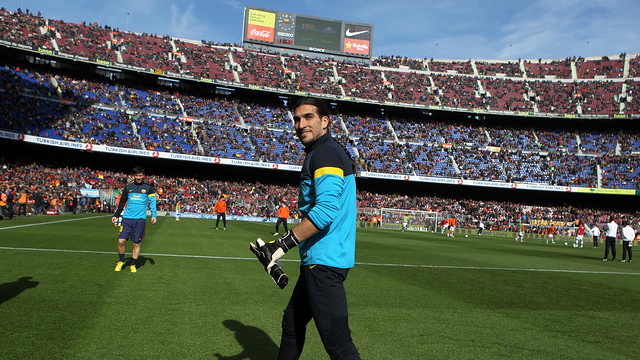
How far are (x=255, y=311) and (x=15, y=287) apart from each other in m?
4.00

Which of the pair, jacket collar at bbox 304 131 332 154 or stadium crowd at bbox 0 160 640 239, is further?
stadium crowd at bbox 0 160 640 239

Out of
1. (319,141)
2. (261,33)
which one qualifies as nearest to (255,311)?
(319,141)

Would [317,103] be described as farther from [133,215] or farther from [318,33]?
[318,33]

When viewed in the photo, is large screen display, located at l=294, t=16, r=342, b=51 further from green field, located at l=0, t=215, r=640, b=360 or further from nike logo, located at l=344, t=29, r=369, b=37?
green field, located at l=0, t=215, r=640, b=360

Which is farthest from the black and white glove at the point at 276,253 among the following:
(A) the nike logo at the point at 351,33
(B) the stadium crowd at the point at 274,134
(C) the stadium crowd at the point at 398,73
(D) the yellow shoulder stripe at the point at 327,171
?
(A) the nike logo at the point at 351,33

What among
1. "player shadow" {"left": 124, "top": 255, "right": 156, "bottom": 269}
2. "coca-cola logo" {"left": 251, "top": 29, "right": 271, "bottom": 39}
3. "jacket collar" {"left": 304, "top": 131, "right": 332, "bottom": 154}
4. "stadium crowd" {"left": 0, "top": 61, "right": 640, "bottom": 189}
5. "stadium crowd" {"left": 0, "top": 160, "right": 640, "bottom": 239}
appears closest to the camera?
"jacket collar" {"left": 304, "top": 131, "right": 332, "bottom": 154}

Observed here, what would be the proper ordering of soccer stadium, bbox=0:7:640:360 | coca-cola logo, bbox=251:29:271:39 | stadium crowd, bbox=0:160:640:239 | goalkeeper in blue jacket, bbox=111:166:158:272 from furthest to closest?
coca-cola logo, bbox=251:29:271:39 → stadium crowd, bbox=0:160:640:239 → goalkeeper in blue jacket, bbox=111:166:158:272 → soccer stadium, bbox=0:7:640:360

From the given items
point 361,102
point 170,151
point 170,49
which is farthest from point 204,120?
point 361,102

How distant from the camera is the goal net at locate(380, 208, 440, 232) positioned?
45.5 m

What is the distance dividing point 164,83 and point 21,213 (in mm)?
29987

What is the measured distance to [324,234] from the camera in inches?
127

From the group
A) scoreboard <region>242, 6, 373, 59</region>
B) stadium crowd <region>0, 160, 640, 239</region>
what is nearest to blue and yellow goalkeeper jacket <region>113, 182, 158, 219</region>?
stadium crowd <region>0, 160, 640, 239</region>

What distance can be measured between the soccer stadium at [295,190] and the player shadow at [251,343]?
0.13ft

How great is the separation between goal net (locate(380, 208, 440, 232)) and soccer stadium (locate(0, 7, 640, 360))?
231 millimetres
